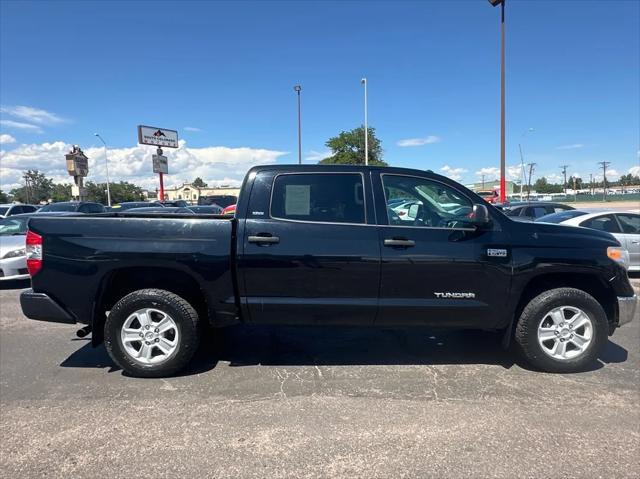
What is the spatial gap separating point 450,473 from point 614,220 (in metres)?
7.96

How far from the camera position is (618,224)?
8.40m

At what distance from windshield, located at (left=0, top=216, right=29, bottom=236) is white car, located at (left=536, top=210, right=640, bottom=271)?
11.1 metres

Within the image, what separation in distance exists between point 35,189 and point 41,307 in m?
130

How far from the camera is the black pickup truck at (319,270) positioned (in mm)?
3721

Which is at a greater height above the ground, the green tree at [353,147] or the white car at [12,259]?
the green tree at [353,147]

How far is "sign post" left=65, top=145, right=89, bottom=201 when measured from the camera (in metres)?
36.7

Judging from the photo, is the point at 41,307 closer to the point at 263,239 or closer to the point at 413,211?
the point at 263,239

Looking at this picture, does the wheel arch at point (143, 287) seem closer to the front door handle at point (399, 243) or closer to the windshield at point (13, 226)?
the front door handle at point (399, 243)

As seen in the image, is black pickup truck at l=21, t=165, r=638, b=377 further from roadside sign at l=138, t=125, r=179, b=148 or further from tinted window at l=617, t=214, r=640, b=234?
roadside sign at l=138, t=125, r=179, b=148

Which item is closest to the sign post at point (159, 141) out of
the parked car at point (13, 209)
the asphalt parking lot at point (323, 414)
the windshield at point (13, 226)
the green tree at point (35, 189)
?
the parked car at point (13, 209)

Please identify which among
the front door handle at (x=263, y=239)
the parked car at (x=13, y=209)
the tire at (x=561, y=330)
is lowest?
the tire at (x=561, y=330)

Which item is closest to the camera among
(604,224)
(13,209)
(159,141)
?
(604,224)

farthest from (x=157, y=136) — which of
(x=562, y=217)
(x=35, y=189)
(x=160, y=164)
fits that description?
(x=35, y=189)

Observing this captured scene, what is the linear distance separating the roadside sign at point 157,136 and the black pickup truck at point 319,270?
32461mm
